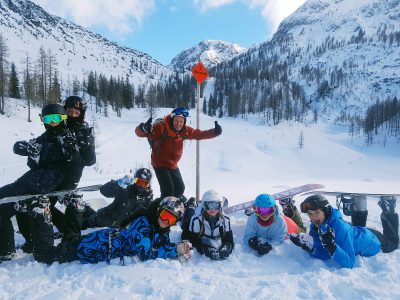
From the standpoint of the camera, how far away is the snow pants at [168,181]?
213 inches

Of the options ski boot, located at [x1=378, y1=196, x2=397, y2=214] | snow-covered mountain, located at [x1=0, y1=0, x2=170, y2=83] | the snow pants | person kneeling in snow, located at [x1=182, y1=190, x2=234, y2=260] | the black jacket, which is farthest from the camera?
snow-covered mountain, located at [x1=0, y1=0, x2=170, y2=83]

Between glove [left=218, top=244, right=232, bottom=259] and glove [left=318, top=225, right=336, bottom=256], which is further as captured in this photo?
glove [left=218, top=244, right=232, bottom=259]

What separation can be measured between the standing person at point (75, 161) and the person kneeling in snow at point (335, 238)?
2.92 meters

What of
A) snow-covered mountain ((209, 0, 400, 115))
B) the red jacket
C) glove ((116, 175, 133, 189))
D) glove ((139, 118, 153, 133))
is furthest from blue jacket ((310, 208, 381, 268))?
snow-covered mountain ((209, 0, 400, 115))

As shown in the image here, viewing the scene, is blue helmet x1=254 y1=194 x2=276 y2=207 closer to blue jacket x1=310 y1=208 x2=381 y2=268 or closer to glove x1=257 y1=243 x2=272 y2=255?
glove x1=257 y1=243 x2=272 y2=255

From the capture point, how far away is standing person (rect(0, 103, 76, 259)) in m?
3.89

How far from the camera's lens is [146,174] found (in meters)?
4.94

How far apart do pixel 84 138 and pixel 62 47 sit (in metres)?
149

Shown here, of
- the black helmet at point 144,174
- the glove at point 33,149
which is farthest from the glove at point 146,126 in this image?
the glove at point 33,149

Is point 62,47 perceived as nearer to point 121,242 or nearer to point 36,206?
point 36,206

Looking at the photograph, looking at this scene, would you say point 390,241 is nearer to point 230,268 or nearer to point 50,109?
point 230,268

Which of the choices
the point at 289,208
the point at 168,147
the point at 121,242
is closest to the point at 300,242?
the point at 289,208

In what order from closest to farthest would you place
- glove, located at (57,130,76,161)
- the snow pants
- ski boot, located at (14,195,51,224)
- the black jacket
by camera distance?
1. ski boot, located at (14,195,51,224)
2. glove, located at (57,130,76,161)
3. the black jacket
4. the snow pants

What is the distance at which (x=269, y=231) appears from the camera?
4.79 meters
